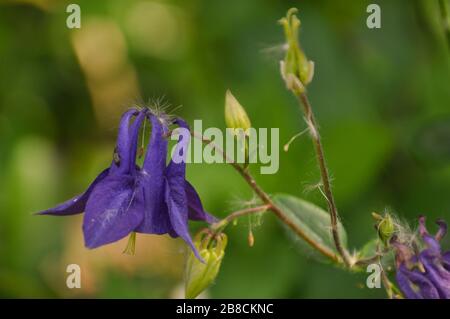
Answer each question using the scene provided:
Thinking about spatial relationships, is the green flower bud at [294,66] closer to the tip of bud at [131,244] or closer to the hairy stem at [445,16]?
the tip of bud at [131,244]

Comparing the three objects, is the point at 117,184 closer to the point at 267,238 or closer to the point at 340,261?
the point at 340,261

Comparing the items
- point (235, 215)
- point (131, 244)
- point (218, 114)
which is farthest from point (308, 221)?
point (218, 114)

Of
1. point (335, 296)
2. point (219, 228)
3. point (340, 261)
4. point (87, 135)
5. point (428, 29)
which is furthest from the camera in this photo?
point (87, 135)

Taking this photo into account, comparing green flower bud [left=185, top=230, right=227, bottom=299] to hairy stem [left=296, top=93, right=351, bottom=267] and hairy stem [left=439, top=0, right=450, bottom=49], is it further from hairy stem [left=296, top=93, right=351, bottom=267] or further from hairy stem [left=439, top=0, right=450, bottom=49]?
hairy stem [left=439, top=0, right=450, bottom=49]

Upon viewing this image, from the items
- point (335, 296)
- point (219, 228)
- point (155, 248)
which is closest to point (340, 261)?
point (219, 228)

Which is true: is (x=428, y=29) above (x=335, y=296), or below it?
above

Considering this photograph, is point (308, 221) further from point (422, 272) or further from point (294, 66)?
point (294, 66)
